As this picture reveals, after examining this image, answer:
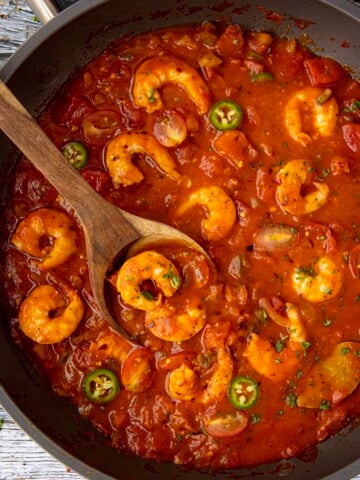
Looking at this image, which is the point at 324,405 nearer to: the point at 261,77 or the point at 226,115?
the point at 226,115

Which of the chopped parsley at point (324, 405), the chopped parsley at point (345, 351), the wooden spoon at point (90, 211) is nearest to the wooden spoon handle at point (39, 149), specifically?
the wooden spoon at point (90, 211)

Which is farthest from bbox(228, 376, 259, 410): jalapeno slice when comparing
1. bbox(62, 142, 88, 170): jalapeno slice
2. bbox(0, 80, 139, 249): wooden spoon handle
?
bbox(62, 142, 88, 170): jalapeno slice

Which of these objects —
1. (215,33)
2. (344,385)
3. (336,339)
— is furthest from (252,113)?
(344,385)

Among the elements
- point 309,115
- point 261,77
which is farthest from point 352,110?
point 261,77

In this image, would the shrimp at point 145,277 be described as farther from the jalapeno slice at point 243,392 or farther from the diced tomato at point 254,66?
the diced tomato at point 254,66

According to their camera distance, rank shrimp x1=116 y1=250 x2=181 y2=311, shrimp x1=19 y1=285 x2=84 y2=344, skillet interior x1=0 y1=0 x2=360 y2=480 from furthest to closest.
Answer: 1. skillet interior x1=0 y1=0 x2=360 y2=480
2. shrimp x1=19 y1=285 x2=84 y2=344
3. shrimp x1=116 y1=250 x2=181 y2=311

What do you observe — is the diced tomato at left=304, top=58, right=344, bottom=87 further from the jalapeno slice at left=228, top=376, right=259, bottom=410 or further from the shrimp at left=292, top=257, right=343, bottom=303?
the jalapeno slice at left=228, top=376, right=259, bottom=410
